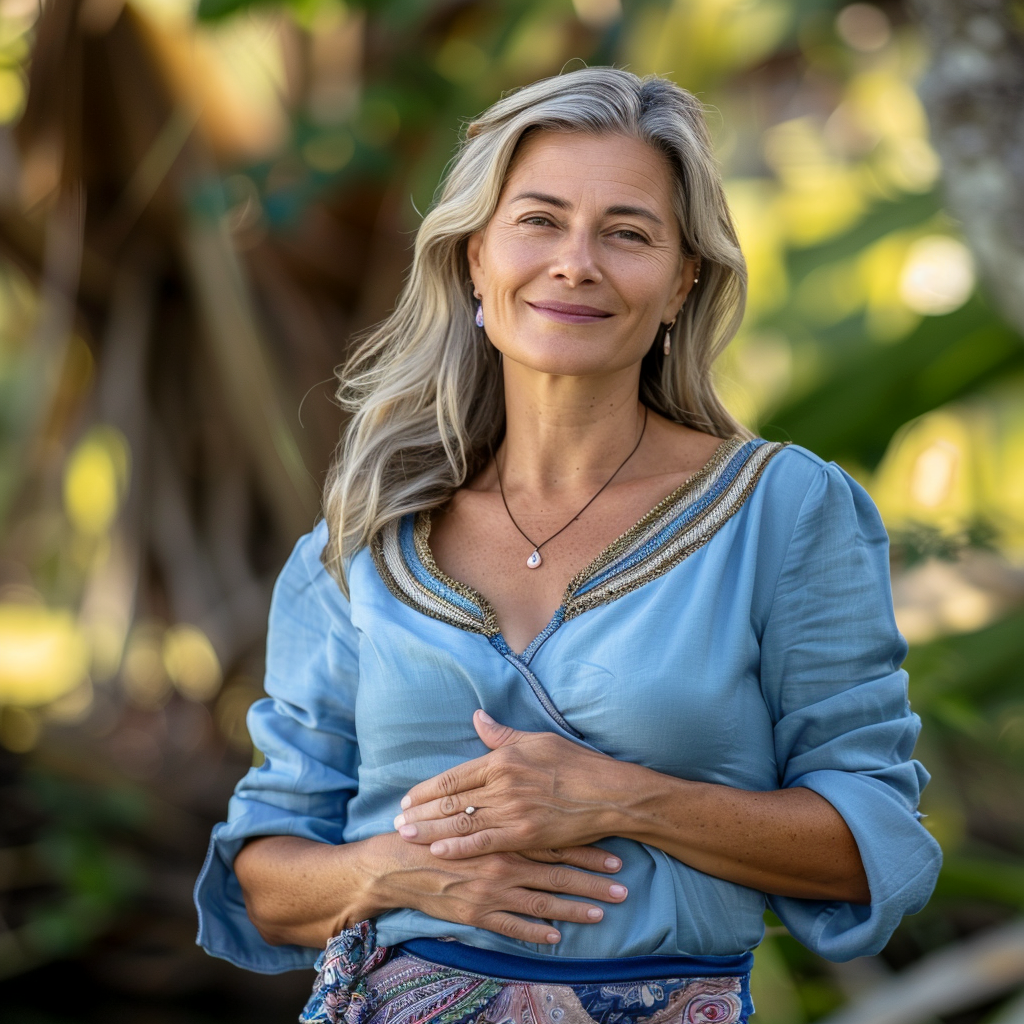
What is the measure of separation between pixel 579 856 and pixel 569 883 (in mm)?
32

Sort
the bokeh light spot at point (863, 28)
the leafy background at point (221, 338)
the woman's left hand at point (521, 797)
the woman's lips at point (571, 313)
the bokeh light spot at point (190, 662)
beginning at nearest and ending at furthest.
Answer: the woman's left hand at point (521, 797) → the woman's lips at point (571, 313) → the leafy background at point (221, 338) → the bokeh light spot at point (190, 662) → the bokeh light spot at point (863, 28)

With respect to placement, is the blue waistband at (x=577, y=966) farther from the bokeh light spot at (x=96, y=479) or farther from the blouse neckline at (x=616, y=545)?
the bokeh light spot at (x=96, y=479)

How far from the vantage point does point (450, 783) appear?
1.54 metres

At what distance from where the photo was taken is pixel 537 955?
1.52 meters

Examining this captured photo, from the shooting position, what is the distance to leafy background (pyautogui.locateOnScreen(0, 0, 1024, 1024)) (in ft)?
12.6

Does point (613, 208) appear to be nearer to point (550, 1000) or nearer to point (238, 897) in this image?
point (550, 1000)

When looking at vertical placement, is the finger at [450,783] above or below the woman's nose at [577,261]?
below

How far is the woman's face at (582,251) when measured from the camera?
158 centimetres

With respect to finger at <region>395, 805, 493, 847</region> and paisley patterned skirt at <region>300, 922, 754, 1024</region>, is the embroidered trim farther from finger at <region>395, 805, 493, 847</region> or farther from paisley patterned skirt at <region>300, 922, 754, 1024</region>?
paisley patterned skirt at <region>300, 922, 754, 1024</region>

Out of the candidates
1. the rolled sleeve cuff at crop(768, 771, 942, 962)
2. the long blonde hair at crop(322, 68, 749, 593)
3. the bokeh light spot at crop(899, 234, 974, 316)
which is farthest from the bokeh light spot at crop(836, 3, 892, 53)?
the rolled sleeve cuff at crop(768, 771, 942, 962)

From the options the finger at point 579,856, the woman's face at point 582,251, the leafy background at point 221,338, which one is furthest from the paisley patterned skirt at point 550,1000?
the leafy background at point 221,338

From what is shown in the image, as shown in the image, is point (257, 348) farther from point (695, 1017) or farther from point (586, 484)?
point (695, 1017)

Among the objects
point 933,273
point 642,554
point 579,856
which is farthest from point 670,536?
point 933,273

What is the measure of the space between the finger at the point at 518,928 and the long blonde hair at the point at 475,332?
0.49m
